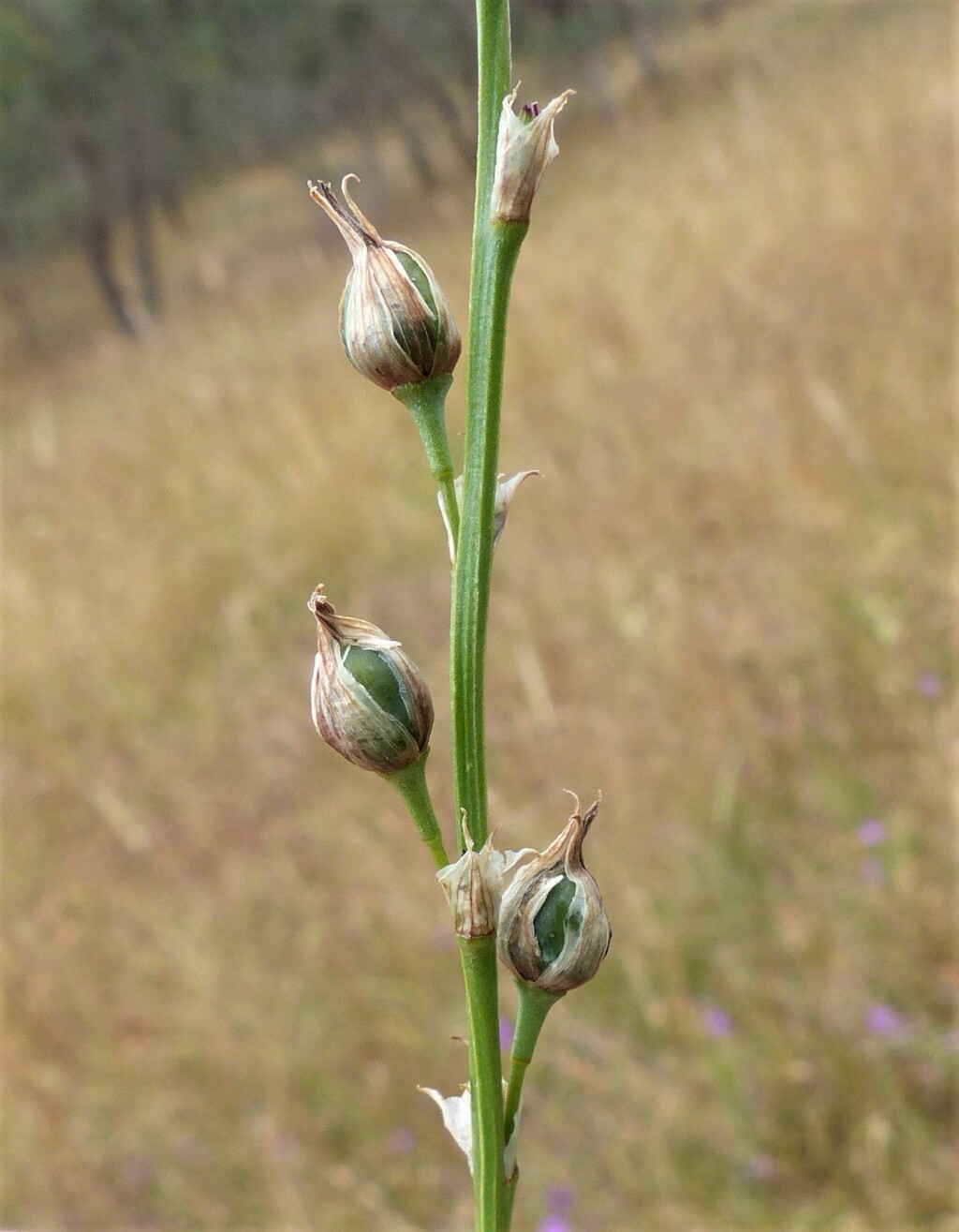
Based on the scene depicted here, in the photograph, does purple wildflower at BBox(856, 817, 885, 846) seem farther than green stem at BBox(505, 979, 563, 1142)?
Yes

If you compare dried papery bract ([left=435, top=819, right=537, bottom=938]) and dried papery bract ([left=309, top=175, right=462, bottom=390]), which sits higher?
dried papery bract ([left=309, top=175, right=462, bottom=390])

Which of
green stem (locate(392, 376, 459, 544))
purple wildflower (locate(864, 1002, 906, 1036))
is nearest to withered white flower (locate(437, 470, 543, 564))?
green stem (locate(392, 376, 459, 544))

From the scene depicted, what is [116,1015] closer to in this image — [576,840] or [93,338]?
[576,840]

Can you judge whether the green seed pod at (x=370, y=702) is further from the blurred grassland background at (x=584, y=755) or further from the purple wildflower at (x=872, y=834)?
the purple wildflower at (x=872, y=834)

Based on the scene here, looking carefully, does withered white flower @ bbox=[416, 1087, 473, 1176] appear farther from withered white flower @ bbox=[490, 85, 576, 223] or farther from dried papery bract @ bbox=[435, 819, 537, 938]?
withered white flower @ bbox=[490, 85, 576, 223]

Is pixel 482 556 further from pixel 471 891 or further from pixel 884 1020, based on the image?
pixel 884 1020

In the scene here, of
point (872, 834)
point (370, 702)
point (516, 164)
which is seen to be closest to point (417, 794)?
point (370, 702)
